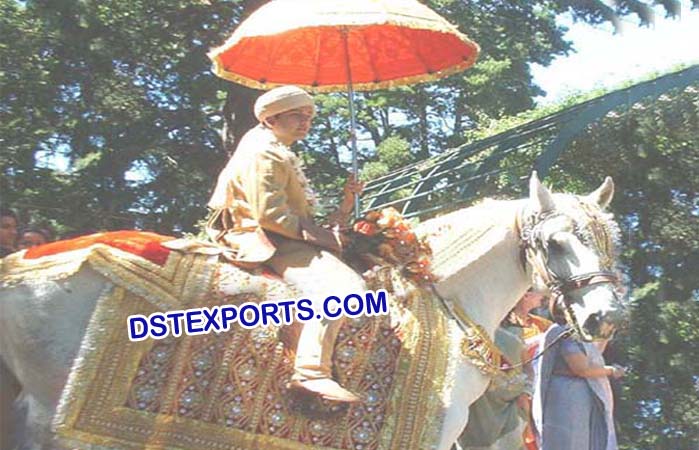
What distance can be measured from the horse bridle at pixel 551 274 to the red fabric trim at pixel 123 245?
171cm

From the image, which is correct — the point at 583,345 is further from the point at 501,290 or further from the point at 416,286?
the point at 416,286

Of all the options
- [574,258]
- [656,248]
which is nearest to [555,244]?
[574,258]

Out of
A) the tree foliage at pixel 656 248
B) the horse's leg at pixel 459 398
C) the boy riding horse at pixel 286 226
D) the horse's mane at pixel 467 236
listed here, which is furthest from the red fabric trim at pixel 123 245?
the tree foliage at pixel 656 248

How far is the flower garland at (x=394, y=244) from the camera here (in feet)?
16.5

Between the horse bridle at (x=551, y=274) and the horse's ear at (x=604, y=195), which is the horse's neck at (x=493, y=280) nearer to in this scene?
the horse bridle at (x=551, y=274)

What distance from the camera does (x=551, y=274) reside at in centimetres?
498

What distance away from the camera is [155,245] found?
482 cm

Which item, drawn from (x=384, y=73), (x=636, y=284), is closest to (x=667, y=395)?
(x=636, y=284)

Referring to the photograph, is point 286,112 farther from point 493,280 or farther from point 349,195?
point 493,280

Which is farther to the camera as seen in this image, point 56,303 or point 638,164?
point 638,164

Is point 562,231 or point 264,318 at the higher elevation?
point 562,231

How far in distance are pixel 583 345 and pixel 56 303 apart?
3.38 m

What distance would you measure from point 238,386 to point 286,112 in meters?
1.30

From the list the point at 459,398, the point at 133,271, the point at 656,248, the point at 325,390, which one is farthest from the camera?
the point at 656,248
